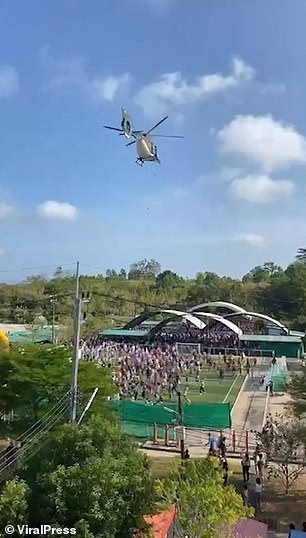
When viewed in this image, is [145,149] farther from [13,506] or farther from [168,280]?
[168,280]

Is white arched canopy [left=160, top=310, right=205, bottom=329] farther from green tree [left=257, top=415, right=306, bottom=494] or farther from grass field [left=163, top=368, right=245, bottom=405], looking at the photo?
green tree [left=257, top=415, right=306, bottom=494]

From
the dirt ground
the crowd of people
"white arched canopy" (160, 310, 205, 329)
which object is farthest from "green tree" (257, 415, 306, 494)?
"white arched canopy" (160, 310, 205, 329)

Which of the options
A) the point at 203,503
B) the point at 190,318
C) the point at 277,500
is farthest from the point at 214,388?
the point at 203,503

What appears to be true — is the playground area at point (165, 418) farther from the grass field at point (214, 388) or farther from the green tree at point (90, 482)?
A: the green tree at point (90, 482)

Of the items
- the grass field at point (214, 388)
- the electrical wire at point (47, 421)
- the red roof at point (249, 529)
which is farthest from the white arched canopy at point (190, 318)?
the red roof at point (249, 529)

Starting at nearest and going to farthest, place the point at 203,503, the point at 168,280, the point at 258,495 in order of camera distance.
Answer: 1. the point at 203,503
2. the point at 258,495
3. the point at 168,280

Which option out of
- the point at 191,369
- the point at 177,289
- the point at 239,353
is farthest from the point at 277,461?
the point at 177,289
